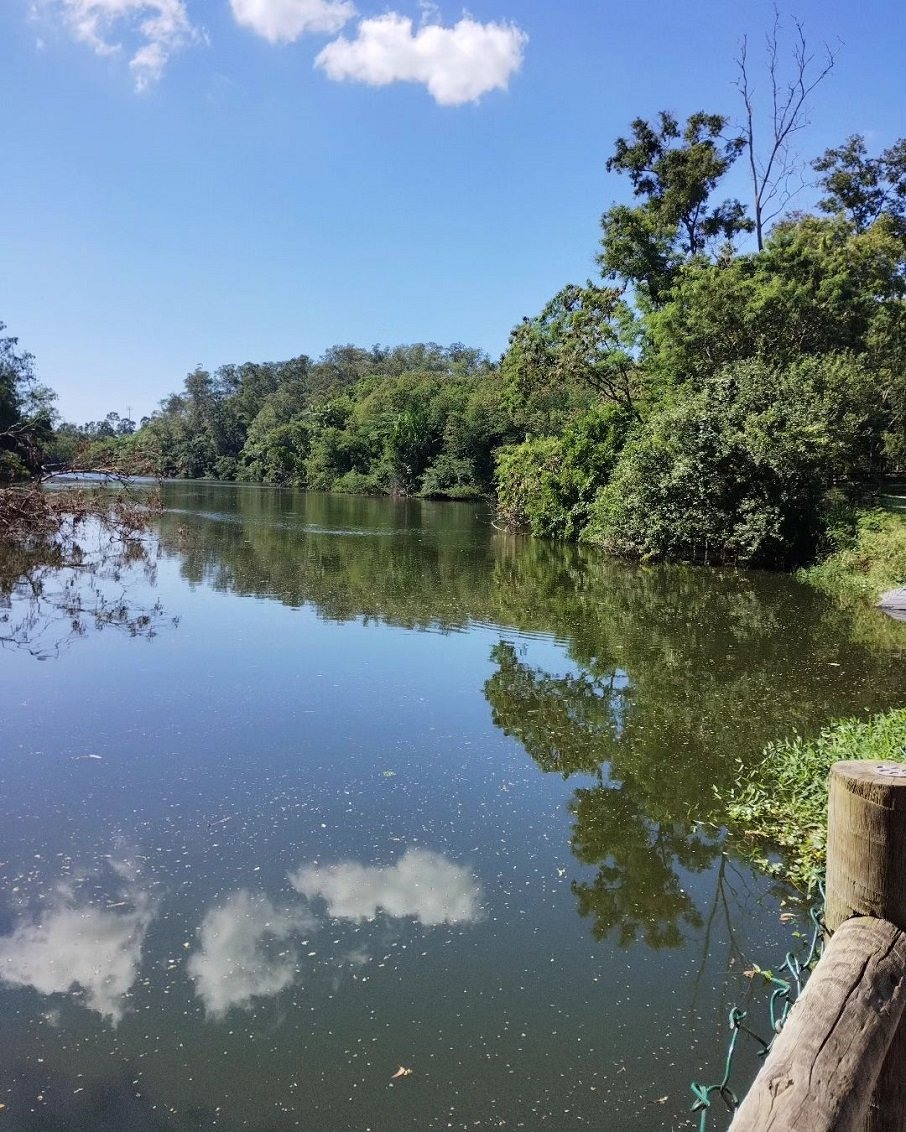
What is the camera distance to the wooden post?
54.8 inches

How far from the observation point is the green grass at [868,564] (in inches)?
585

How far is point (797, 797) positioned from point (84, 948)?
420 centimetres

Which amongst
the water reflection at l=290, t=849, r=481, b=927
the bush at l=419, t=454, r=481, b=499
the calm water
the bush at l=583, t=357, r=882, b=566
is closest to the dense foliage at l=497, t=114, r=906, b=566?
the bush at l=583, t=357, r=882, b=566

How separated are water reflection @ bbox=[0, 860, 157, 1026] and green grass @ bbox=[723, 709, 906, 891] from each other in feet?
11.1

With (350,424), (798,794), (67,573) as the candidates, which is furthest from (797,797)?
(350,424)

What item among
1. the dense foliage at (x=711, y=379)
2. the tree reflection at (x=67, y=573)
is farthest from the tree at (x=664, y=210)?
the tree reflection at (x=67, y=573)

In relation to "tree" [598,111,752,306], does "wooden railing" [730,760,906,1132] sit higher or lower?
lower

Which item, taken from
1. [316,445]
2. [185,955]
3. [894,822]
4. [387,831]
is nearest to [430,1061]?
[185,955]

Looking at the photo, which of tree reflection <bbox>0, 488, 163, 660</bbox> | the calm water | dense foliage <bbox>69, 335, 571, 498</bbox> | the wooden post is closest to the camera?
the wooden post

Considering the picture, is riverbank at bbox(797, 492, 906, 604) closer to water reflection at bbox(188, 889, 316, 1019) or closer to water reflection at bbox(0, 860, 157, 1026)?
water reflection at bbox(188, 889, 316, 1019)

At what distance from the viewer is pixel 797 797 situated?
5.25 meters

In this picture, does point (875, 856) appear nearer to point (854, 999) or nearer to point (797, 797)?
point (854, 999)

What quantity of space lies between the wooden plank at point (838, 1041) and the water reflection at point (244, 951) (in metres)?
2.72

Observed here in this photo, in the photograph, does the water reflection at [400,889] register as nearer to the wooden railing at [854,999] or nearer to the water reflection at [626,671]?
the water reflection at [626,671]
